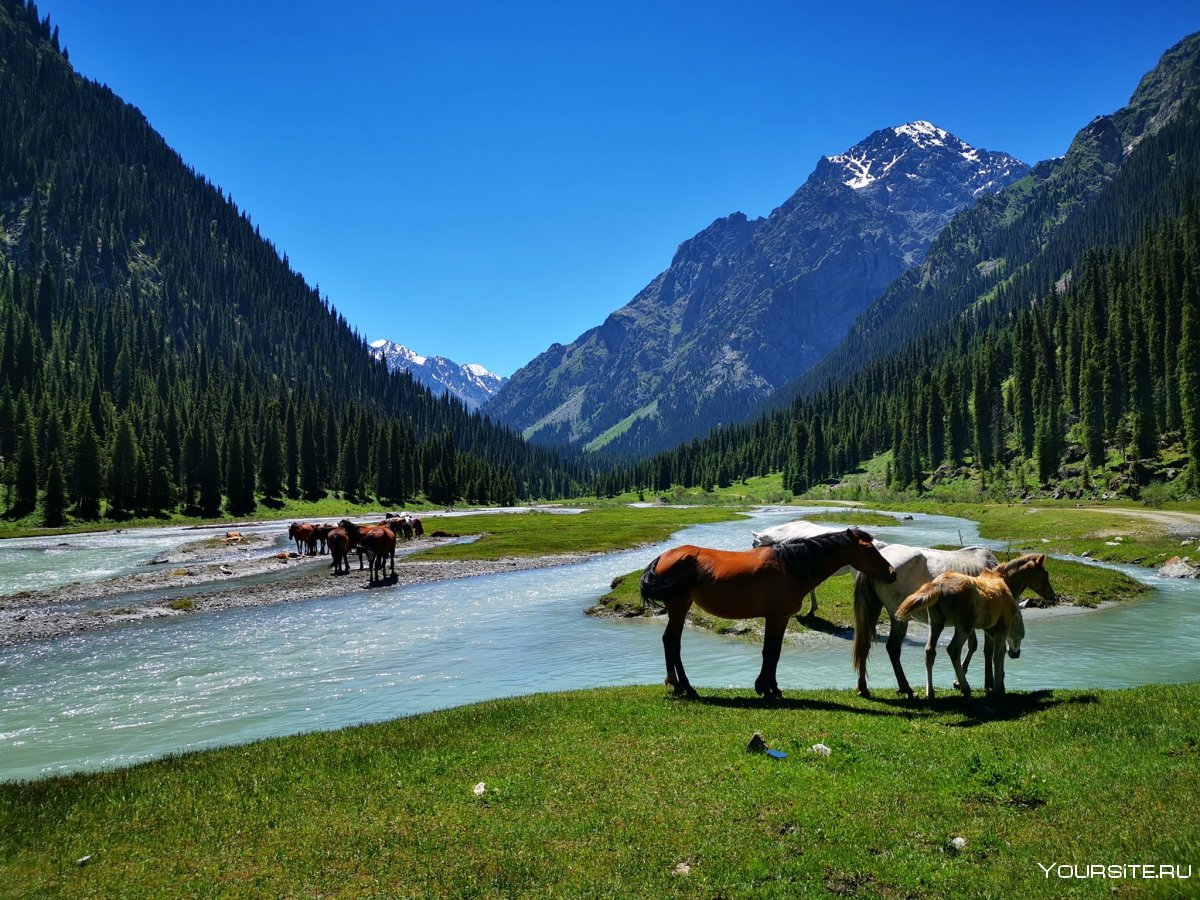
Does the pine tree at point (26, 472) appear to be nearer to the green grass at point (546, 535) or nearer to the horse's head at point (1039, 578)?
the green grass at point (546, 535)

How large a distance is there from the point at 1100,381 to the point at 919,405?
173ft

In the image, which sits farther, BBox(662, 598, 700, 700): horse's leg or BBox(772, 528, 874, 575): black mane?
BBox(662, 598, 700, 700): horse's leg

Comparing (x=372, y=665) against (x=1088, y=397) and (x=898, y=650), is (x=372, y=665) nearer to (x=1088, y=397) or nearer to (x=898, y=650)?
(x=898, y=650)

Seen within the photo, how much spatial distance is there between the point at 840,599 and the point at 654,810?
24.7m

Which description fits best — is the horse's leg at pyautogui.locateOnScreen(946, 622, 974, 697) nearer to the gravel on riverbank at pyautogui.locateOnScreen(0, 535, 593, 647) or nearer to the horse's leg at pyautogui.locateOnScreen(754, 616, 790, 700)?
the horse's leg at pyautogui.locateOnScreen(754, 616, 790, 700)

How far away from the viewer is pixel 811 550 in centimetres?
1584

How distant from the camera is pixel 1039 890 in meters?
6.68

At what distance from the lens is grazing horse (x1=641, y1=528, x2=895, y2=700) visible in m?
15.5

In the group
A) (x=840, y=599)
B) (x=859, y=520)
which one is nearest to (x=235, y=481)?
(x=859, y=520)

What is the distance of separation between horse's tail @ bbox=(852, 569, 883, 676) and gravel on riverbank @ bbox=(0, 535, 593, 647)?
1298 inches

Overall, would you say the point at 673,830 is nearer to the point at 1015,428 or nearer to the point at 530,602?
the point at 530,602

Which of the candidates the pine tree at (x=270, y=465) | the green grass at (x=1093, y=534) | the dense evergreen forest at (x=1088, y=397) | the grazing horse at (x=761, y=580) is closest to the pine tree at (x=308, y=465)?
the pine tree at (x=270, y=465)

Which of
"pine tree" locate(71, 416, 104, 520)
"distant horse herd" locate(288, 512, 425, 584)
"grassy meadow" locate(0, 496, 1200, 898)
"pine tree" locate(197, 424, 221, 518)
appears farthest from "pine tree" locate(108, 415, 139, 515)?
"grassy meadow" locate(0, 496, 1200, 898)

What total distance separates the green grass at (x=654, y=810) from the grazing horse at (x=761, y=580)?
2344 millimetres
